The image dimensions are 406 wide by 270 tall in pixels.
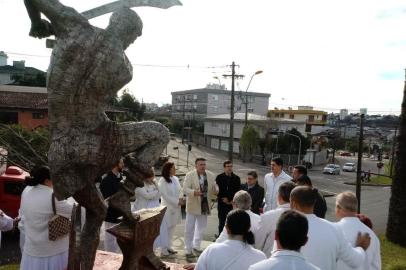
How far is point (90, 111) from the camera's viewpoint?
3.95m

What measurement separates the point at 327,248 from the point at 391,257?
6142 mm

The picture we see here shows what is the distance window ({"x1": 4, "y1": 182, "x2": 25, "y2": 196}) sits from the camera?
9078mm

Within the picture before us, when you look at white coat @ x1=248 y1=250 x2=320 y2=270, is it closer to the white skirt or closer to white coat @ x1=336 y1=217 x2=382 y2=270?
white coat @ x1=336 y1=217 x2=382 y2=270

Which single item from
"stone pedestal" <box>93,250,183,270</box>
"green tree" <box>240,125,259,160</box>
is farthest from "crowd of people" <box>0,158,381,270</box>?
"green tree" <box>240,125,259,160</box>

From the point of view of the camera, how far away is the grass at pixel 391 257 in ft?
23.8

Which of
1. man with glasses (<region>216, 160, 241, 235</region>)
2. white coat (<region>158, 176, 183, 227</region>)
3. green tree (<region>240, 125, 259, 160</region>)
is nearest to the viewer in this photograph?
white coat (<region>158, 176, 183, 227</region>)

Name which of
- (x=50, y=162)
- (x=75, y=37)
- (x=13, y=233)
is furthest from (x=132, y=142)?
(x=13, y=233)

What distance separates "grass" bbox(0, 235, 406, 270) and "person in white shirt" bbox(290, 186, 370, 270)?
4456mm

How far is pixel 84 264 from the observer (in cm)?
417

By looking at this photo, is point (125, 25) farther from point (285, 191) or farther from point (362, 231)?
point (362, 231)

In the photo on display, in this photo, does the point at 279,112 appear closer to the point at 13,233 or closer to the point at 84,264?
the point at 13,233

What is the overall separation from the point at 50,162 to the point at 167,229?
163 inches

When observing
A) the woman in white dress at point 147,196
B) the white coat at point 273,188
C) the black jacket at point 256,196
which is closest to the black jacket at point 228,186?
the black jacket at point 256,196

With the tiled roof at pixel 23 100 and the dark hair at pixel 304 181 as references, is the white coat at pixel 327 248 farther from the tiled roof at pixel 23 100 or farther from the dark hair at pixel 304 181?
the tiled roof at pixel 23 100
